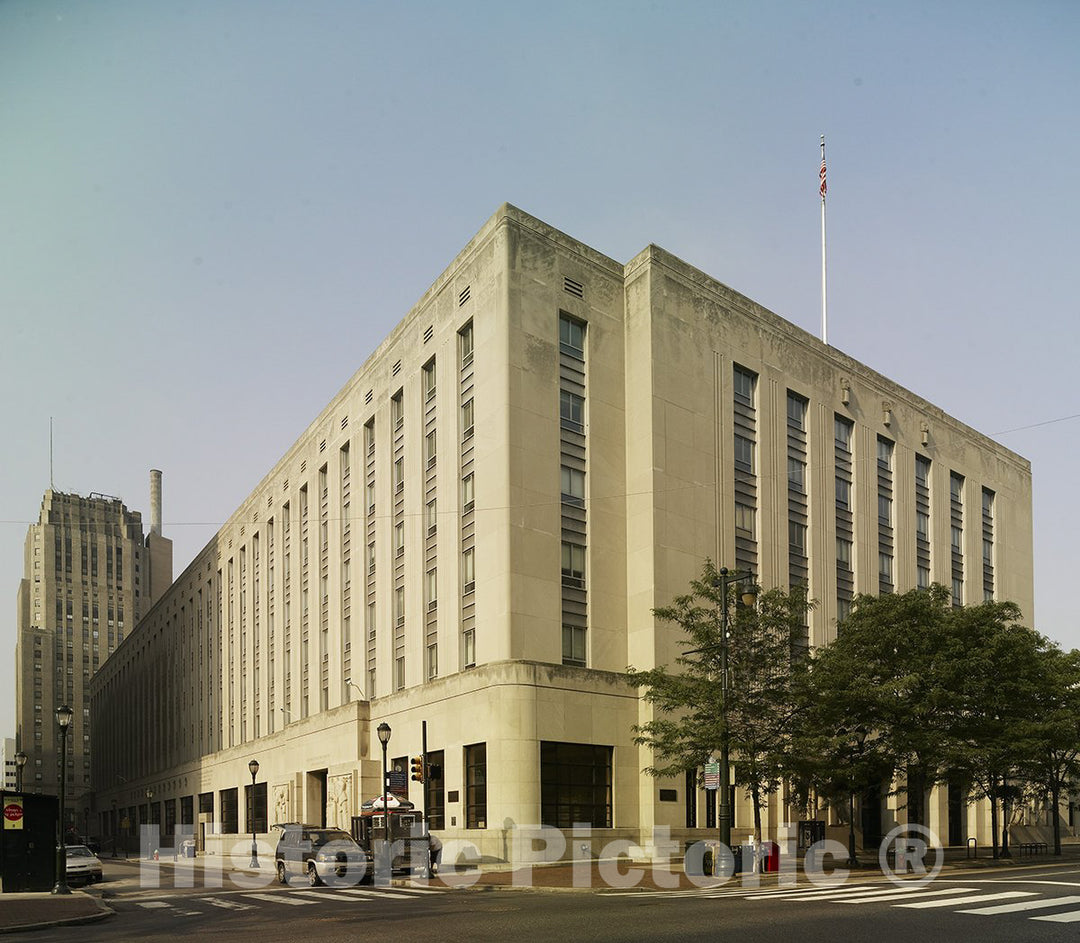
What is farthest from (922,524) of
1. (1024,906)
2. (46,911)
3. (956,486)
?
(46,911)

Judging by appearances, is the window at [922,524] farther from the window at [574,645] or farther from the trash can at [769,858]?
the trash can at [769,858]

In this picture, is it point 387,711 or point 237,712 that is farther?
point 237,712

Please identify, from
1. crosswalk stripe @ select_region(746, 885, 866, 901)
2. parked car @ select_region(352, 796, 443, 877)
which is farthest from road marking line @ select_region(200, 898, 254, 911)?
crosswalk stripe @ select_region(746, 885, 866, 901)

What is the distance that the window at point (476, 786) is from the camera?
46.6 m

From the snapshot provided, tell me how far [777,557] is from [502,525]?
17026 mm

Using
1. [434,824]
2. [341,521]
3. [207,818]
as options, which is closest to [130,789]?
[207,818]

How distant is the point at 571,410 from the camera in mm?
50531

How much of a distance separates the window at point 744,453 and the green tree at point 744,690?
16055 mm

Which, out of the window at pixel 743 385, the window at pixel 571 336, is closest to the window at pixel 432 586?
the window at pixel 571 336

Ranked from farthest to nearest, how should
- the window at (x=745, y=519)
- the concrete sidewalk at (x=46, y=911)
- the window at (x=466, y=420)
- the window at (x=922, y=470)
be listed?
the window at (x=922, y=470) → the window at (x=745, y=519) → the window at (x=466, y=420) → the concrete sidewalk at (x=46, y=911)

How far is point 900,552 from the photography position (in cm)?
6731

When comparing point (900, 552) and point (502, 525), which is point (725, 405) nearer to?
point (502, 525)

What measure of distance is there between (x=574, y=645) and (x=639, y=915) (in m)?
27.8

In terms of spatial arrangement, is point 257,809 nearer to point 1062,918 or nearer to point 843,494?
point 843,494
